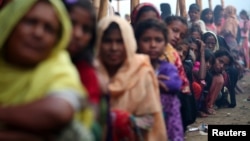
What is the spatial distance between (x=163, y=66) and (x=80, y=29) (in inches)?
55.5

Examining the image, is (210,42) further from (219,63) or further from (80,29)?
(80,29)

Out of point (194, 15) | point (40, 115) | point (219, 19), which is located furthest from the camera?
point (219, 19)

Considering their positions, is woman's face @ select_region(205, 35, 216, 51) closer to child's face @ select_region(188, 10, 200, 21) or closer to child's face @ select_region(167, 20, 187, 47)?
child's face @ select_region(188, 10, 200, 21)

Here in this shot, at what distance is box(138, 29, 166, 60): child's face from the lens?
323 centimetres

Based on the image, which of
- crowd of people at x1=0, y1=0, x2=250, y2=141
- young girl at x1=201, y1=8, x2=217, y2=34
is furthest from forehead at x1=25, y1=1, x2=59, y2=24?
young girl at x1=201, y1=8, x2=217, y2=34

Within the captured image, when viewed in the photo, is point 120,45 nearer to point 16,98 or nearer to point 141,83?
point 141,83

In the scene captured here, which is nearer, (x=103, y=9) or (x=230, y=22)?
(x=103, y=9)

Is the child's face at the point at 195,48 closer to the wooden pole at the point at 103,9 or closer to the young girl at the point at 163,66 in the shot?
the wooden pole at the point at 103,9

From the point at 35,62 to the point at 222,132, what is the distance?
3904 millimetres

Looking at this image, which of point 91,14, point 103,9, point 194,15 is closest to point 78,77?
point 91,14

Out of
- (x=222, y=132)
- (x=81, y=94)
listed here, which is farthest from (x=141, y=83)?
(x=222, y=132)

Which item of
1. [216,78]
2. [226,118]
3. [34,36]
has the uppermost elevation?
[34,36]

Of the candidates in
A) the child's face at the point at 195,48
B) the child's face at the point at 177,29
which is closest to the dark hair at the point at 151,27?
the child's face at the point at 177,29

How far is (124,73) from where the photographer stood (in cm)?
262
